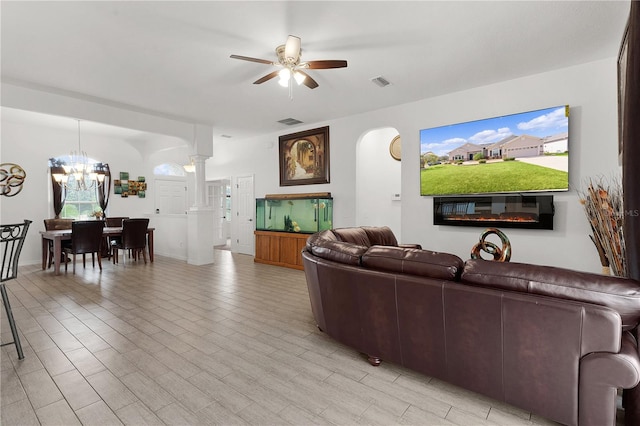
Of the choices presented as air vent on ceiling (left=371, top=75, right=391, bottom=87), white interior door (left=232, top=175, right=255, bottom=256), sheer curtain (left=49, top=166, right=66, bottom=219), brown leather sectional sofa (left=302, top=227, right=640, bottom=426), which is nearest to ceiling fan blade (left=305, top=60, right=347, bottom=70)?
air vent on ceiling (left=371, top=75, right=391, bottom=87)

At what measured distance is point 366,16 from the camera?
8.70 ft

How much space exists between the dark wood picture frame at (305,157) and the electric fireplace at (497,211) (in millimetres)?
2391

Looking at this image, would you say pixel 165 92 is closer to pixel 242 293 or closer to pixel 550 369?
pixel 242 293

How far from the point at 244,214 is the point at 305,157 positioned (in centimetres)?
254

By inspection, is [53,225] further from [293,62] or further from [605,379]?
[605,379]

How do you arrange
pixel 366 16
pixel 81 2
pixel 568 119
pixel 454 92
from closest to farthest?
pixel 81 2 < pixel 366 16 < pixel 568 119 < pixel 454 92

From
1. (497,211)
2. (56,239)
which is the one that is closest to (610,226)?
(497,211)

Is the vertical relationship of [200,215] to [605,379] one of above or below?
above

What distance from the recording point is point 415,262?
2002mm

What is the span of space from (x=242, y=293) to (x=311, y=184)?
2825mm

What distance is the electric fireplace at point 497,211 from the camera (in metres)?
3.85

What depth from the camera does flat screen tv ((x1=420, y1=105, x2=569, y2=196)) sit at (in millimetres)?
3734

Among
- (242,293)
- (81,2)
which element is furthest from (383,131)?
(81,2)

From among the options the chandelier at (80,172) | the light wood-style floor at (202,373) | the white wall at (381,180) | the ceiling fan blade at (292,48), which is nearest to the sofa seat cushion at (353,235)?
the light wood-style floor at (202,373)
